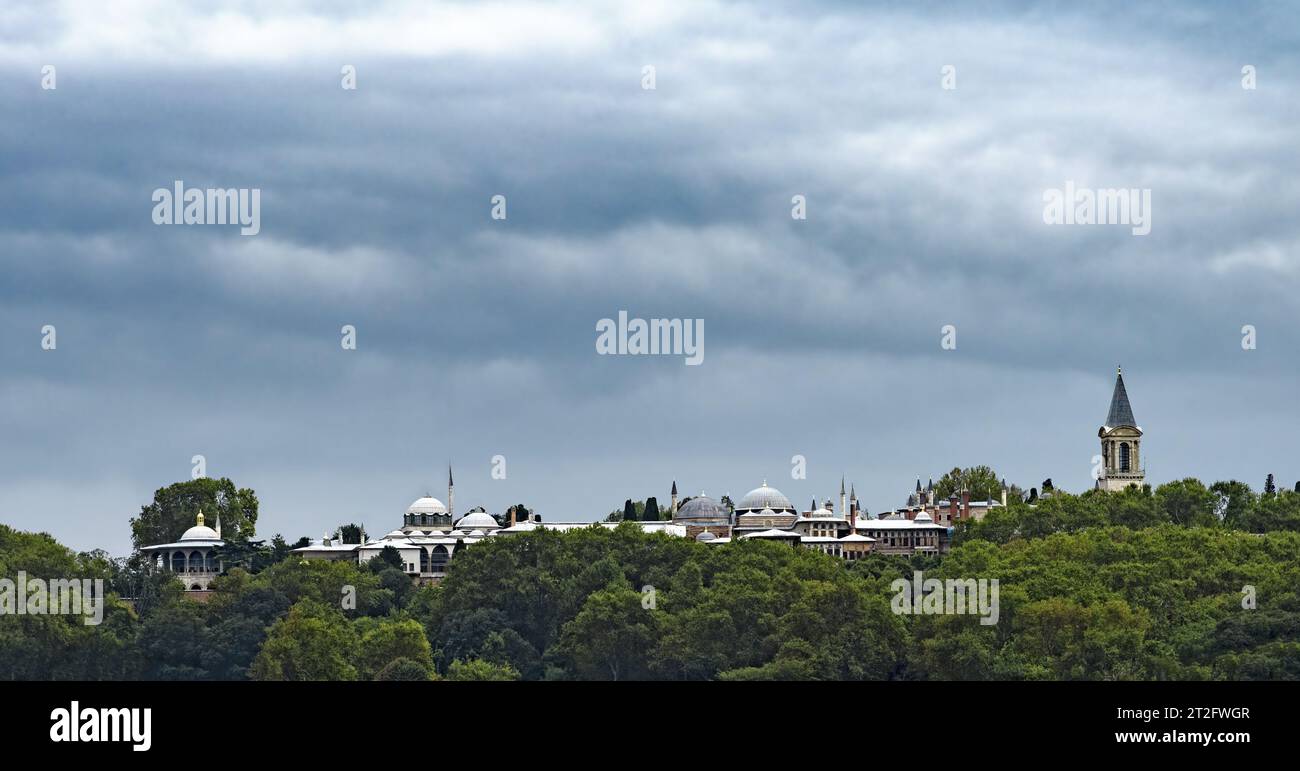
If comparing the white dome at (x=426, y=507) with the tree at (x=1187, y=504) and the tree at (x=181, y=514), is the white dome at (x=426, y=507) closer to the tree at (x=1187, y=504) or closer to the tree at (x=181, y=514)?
the tree at (x=181, y=514)

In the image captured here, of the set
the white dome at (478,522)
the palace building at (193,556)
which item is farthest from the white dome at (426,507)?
the palace building at (193,556)

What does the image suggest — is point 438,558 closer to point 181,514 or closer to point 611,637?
point 181,514

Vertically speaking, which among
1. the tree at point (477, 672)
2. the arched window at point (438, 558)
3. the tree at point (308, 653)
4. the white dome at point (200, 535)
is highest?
the white dome at point (200, 535)

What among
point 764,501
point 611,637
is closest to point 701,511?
point 764,501

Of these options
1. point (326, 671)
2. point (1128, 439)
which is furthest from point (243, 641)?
point (1128, 439)

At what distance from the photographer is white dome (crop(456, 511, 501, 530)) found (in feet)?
609

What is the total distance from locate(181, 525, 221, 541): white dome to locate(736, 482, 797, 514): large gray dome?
153 feet

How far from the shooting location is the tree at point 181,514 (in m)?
178

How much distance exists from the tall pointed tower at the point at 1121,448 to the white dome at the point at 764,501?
1063 inches

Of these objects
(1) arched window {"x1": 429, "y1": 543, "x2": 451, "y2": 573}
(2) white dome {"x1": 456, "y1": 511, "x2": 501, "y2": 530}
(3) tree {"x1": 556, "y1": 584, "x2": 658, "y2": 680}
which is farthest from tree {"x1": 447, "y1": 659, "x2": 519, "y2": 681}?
(2) white dome {"x1": 456, "y1": 511, "x2": 501, "y2": 530}

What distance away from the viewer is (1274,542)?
127 metres

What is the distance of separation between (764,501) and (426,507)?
2735 centimetres

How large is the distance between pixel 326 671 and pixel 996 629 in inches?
1237
